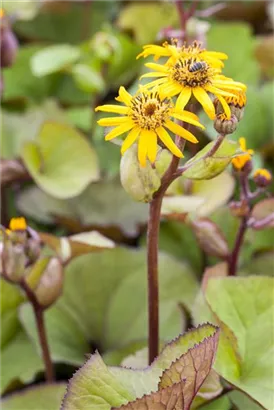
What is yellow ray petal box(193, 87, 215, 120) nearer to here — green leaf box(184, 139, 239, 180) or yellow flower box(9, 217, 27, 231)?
green leaf box(184, 139, 239, 180)

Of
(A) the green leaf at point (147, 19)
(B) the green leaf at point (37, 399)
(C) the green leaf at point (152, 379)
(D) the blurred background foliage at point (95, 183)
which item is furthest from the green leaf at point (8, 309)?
(A) the green leaf at point (147, 19)

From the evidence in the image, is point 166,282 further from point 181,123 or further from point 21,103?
point 21,103

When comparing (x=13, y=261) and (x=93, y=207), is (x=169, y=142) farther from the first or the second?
(x=93, y=207)

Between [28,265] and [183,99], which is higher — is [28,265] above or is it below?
below

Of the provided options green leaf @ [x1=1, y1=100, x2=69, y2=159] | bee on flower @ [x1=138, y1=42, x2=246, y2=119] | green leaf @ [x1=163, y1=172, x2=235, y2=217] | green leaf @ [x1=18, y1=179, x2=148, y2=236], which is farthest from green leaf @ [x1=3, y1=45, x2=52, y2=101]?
bee on flower @ [x1=138, y1=42, x2=246, y2=119]

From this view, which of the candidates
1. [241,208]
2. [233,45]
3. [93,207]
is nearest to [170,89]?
[241,208]

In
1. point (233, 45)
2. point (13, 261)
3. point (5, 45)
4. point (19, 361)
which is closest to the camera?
point (13, 261)

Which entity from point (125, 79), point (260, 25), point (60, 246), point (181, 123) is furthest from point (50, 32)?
point (181, 123)

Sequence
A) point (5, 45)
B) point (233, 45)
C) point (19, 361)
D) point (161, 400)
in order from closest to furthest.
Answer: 1. point (161, 400)
2. point (19, 361)
3. point (5, 45)
4. point (233, 45)
